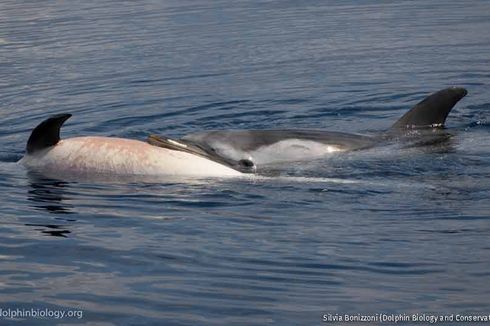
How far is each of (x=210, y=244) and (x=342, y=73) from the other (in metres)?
10.5

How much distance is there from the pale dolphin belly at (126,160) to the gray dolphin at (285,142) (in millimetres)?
348

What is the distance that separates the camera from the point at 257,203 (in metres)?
10.7

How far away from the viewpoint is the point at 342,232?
9609 mm

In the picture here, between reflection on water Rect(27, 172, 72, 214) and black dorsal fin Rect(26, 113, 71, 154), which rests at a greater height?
black dorsal fin Rect(26, 113, 71, 154)

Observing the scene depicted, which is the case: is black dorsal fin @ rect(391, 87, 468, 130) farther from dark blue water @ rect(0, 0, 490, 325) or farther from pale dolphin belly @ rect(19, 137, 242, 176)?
pale dolphin belly @ rect(19, 137, 242, 176)

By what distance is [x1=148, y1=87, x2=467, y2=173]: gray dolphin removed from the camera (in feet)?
41.2

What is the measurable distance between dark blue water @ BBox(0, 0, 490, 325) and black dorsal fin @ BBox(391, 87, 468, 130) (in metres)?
0.44

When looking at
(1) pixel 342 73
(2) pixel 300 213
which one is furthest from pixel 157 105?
(2) pixel 300 213

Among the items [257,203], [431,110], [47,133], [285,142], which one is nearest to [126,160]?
[47,133]

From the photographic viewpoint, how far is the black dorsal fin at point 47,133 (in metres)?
11.5

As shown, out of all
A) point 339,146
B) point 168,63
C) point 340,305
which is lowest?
point 340,305

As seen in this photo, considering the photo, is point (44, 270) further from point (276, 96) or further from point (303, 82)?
point (303, 82)

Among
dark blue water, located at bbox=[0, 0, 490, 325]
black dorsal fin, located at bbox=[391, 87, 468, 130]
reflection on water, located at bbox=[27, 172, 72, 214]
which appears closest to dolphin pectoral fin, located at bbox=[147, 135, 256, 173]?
dark blue water, located at bbox=[0, 0, 490, 325]

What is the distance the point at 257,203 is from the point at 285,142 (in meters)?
2.27
